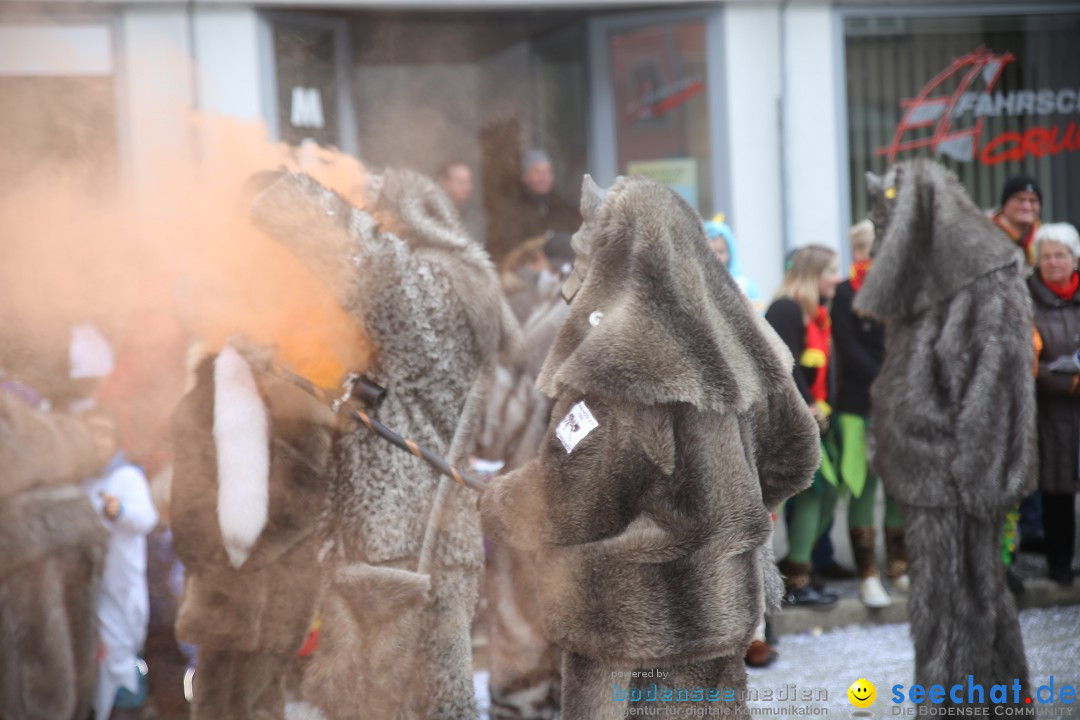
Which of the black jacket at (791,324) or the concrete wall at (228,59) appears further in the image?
the concrete wall at (228,59)

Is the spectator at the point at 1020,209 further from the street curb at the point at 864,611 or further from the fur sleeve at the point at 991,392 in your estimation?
the fur sleeve at the point at 991,392

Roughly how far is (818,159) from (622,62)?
1.64m

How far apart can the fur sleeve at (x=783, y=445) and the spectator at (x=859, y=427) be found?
3.10 metres

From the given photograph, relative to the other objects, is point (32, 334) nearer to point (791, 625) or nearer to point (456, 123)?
point (791, 625)

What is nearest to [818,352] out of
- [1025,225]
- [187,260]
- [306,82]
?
[1025,225]

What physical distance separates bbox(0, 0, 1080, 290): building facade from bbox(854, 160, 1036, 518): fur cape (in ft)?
12.7

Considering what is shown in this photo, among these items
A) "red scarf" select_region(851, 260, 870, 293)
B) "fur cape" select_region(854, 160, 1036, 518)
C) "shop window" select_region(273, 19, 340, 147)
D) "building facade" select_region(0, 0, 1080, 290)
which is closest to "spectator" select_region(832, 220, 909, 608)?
"red scarf" select_region(851, 260, 870, 293)

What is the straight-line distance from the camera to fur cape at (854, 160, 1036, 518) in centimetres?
446

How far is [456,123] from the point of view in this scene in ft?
30.4

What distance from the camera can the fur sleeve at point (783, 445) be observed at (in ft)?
10.3

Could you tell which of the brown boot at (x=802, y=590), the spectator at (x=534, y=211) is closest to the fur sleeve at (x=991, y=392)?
the brown boot at (x=802, y=590)

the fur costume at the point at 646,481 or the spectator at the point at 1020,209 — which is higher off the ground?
the spectator at the point at 1020,209

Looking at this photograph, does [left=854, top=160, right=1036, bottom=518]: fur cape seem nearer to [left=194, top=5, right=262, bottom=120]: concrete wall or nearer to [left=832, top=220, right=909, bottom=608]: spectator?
[left=832, top=220, right=909, bottom=608]: spectator

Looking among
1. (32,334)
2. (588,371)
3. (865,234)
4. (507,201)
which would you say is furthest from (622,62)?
(588,371)
